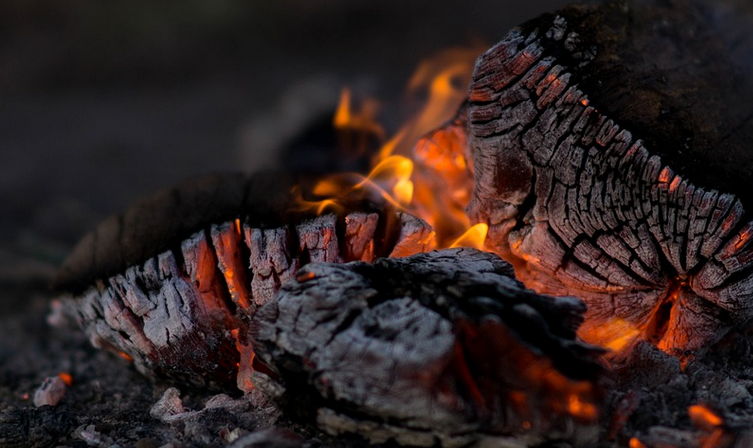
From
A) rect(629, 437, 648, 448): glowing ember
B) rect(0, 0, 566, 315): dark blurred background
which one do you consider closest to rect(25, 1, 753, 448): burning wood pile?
rect(629, 437, 648, 448): glowing ember

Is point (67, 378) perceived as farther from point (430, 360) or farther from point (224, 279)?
point (430, 360)

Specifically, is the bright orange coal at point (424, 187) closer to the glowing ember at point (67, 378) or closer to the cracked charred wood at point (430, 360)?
the cracked charred wood at point (430, 360)

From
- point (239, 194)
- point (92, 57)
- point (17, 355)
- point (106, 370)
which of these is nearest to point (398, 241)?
point (239, 194)

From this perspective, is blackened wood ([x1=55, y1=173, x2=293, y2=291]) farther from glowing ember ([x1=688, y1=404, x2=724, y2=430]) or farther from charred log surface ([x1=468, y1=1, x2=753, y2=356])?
glowing ember ([x1=688, y1=404, x2=724, y2=430])

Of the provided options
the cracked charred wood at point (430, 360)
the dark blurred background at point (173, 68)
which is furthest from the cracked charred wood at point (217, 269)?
the dark blurred background at point (173, 68)

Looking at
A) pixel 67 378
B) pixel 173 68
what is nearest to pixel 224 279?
pixel 67 378

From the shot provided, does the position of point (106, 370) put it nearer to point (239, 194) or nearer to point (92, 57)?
point (239, 194)
